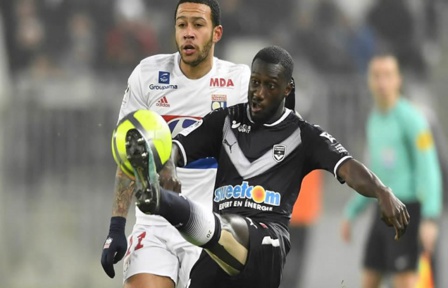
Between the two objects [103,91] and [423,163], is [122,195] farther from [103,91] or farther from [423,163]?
[103,91]

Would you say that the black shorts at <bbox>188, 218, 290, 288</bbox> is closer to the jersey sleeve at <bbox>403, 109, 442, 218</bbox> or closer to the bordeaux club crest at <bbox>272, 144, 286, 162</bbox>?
the bordeaux club crest at <bbox>272, 144, 286, 162</bbox>

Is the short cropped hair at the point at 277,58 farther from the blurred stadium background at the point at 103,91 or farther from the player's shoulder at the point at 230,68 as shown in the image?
the blurred stadium background at the point at 103,91

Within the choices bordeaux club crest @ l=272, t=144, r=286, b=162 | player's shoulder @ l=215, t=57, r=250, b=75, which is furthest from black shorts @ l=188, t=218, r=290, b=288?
player's shoulder @ l=215, t=57, r=250, b=75

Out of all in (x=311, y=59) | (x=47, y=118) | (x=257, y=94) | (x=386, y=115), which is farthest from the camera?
(x=311, y=59)

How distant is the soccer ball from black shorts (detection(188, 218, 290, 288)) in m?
0.62

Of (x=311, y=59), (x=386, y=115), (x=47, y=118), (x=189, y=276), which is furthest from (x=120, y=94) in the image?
(x=189, y=276)

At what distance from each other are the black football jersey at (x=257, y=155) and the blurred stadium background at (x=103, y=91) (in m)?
7.22

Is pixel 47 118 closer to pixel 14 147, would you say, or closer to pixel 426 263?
pixel 14 147

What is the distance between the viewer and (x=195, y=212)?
5.23 meters

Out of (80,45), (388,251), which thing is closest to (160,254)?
(388,251)

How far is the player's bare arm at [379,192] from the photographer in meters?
5.21

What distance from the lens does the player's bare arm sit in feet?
17.1

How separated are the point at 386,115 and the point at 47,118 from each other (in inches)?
170

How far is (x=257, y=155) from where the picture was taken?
5738mm
